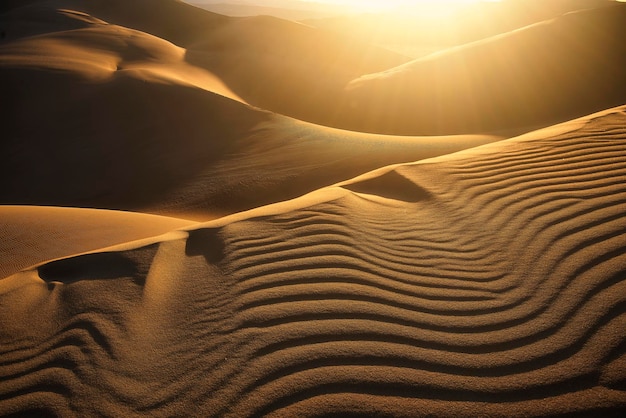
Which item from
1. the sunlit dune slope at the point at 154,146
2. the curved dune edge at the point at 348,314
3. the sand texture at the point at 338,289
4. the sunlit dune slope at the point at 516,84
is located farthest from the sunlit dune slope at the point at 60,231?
the sunlit dune slope at the point at 516,84

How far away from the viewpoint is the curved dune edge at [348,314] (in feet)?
7.07

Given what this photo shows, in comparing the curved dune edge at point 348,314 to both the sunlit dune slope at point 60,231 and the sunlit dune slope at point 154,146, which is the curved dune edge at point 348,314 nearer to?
the sunlit dune slope at point 60,231

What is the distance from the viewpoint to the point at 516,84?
40.3 ft

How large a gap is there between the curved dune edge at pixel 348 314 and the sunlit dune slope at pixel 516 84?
822cm

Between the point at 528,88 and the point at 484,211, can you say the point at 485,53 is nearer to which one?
the point at 528,88

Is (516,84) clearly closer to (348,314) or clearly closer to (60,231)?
(60,231)

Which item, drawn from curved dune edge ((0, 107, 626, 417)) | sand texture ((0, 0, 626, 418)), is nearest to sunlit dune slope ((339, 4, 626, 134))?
sand texture ((0, 0, 626, 418))

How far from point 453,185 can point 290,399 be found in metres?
2.99

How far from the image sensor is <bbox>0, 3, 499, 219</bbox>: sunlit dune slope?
25.0 ft

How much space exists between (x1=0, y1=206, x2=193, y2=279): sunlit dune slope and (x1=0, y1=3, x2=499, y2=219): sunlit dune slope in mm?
1334

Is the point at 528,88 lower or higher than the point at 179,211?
higher

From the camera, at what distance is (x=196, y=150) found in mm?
9227

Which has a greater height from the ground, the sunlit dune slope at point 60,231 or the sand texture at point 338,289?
the sunlit dune slope at point 60,231

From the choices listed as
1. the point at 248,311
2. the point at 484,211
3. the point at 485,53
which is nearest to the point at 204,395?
the point at 248,311
